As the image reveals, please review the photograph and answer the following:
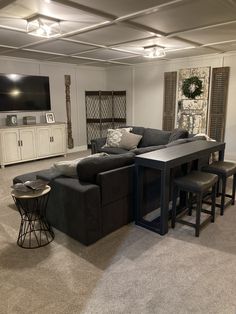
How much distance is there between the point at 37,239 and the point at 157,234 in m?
1.26

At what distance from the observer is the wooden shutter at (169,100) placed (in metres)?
6.24

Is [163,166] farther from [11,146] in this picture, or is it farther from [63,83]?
[63,83]

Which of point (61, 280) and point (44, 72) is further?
point (44, 72)

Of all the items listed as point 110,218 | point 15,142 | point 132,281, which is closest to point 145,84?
point 15,142

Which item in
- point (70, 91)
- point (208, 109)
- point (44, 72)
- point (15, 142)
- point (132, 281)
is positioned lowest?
point (132, 281)

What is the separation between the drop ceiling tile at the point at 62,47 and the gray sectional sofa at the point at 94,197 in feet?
7.55

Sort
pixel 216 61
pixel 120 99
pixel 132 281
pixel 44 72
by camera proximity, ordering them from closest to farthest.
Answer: pixel 132 281
pixel 216 61
pixel 44 72
pixel 120 99

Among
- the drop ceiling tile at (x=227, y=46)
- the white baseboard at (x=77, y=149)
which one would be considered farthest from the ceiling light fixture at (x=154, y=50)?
the white baseboard at (x=77, y=149)

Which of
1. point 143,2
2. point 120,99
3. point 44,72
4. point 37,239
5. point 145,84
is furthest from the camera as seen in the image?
point 120,99

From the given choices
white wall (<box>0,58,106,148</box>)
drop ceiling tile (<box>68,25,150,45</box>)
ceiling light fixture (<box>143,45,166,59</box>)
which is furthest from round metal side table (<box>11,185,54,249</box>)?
white wall (<box>0,58,106,148</box>)

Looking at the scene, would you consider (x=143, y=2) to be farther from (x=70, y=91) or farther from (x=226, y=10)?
(x=70, y=91)

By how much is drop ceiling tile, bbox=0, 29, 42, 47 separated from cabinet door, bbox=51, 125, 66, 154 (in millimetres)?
2275

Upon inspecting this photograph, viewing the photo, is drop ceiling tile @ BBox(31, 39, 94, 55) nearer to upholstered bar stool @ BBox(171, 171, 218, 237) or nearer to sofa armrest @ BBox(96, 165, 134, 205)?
sofa armrest @ BBox(96, 165, 134, 205)

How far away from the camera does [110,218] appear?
2.77m
